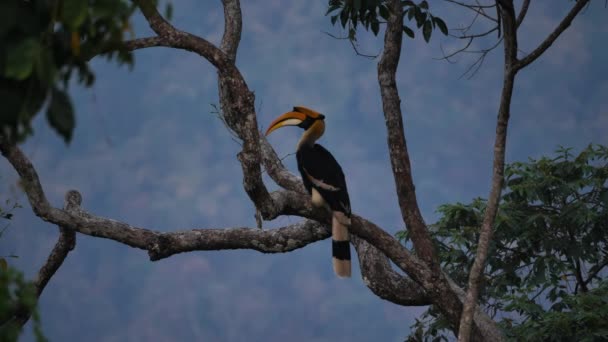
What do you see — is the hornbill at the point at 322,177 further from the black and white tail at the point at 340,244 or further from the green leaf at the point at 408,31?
the green leaf at the point at 408,31

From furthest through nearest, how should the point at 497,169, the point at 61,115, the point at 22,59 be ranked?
the point at 497,169, the point at 61,115, the point at 22,59

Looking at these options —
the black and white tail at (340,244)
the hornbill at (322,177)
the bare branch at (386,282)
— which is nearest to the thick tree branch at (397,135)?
the bare branch at (386,282)

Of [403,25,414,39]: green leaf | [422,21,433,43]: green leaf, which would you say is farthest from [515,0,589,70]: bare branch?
[403,25,414,39]: green leaf

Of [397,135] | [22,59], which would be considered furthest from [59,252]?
[22,59]

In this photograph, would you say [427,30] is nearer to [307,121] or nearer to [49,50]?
[307,121]

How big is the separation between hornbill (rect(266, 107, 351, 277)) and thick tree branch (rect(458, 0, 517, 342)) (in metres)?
1.08

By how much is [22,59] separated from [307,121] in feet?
19.2

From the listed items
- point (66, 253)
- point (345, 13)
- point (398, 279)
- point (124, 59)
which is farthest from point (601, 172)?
point (124, 59)

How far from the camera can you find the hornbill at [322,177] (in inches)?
261

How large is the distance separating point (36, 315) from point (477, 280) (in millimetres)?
4595

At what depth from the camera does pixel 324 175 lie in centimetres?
694

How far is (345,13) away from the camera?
694 cm

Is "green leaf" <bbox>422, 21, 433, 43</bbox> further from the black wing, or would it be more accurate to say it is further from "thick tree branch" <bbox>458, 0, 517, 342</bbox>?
the black wing

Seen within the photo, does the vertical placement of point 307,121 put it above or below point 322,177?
above
